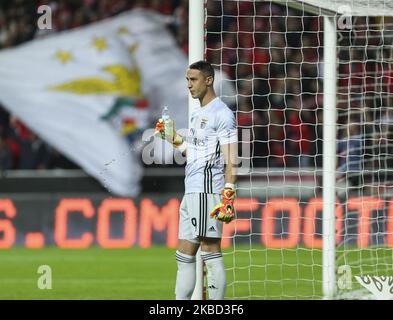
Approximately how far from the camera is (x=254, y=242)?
15.1 m

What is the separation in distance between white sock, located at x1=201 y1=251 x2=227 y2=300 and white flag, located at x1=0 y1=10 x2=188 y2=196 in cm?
886

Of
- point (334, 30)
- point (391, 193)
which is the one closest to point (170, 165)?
point (391, 193)

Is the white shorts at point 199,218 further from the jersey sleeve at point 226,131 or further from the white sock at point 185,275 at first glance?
the jersey sleeve at point 226,131

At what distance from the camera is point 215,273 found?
810 centimetres

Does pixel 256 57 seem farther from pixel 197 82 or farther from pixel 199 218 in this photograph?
pixel 199 218

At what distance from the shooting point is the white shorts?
8.02 m

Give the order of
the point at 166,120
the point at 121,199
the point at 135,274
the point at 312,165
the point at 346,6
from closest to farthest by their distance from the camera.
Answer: the point at 166,120
the point at 346,6
the point at 135,274
the point at 121,199
the point at 312,165

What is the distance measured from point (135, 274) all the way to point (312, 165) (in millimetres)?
4967

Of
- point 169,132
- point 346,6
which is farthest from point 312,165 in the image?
point 169,132

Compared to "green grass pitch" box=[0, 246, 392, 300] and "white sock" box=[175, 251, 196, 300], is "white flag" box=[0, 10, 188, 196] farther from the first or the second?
"white sock" box=[175, 251, 196, 300]

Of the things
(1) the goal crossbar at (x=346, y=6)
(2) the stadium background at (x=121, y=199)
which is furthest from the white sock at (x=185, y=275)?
(1) the goal crossbar at (x=346, y=6)
